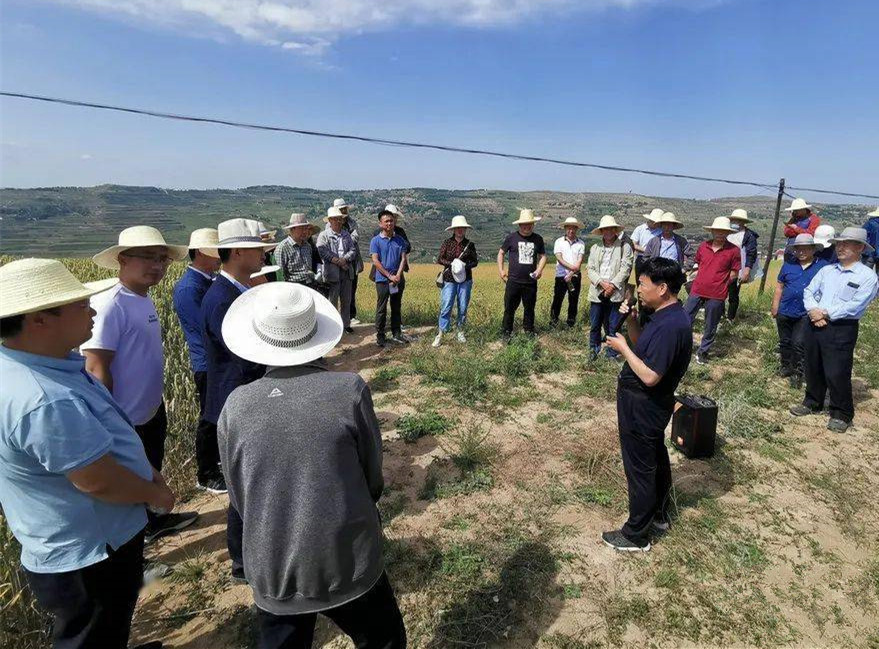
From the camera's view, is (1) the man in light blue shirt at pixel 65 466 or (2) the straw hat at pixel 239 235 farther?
(2) the straw hat at pixel 239 235

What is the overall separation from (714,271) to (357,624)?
20.2 ft

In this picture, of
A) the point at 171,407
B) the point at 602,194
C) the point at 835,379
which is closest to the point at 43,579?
the point at 171,407

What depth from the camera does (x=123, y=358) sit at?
2770 millimetres

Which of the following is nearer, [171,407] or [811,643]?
[811,643]

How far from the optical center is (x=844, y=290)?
452 centimetres

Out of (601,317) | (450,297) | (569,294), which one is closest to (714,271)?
(601,317)

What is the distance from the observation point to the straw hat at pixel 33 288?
157 centimetres

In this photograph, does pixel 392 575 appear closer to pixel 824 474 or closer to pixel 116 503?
pixel 116 503

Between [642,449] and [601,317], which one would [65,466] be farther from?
[601,317]

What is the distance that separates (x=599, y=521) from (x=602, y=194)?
108651 millimetres

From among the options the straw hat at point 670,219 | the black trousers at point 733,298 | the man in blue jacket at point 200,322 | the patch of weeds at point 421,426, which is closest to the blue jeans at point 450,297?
the patch of weeds at point 421,426

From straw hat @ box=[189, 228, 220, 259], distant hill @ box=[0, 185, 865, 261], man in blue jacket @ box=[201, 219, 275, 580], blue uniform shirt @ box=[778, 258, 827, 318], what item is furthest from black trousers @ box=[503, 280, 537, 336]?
distant hill @ box=[0, 185, 865, 261]

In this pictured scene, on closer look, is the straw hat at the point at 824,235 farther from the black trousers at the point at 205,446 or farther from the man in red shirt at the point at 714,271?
the black trousers at the point at 205,446

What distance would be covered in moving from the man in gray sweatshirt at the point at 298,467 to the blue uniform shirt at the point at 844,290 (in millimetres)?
5014
